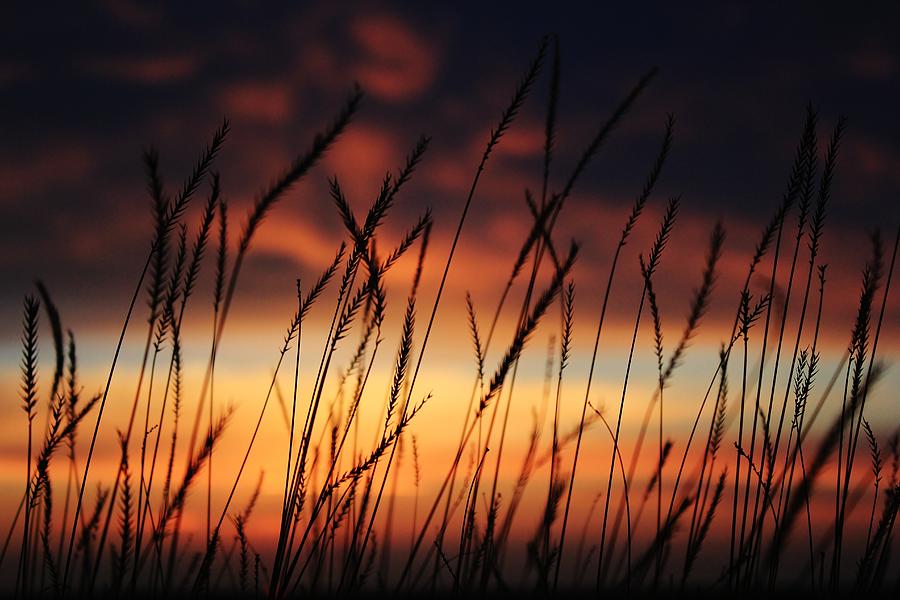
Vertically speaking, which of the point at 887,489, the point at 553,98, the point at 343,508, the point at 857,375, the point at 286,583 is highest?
the point at 553,98

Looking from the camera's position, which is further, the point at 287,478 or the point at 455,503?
the point at 455,503

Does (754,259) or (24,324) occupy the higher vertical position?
(754,259)

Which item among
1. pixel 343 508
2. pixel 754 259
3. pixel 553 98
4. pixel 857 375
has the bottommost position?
pixel 343 508

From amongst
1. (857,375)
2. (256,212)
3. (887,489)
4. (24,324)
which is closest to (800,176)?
(857,375)

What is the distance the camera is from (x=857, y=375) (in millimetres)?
2074

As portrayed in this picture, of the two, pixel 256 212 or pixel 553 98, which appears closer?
pixel 256 212

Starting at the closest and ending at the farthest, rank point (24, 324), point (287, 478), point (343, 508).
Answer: point (24, 324) → point (287, 478) → point (343, 508)

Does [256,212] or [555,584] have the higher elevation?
[256,212]

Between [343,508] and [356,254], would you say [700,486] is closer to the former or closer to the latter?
[343,508]

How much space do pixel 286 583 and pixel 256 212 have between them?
0.66 m

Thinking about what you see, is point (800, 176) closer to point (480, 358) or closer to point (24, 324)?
point (480, 358)

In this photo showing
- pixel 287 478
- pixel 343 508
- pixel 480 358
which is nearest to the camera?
pixel 287 478

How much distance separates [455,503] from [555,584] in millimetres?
411

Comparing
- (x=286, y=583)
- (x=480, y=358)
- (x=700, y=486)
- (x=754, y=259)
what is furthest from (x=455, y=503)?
(x=754, y=259)
